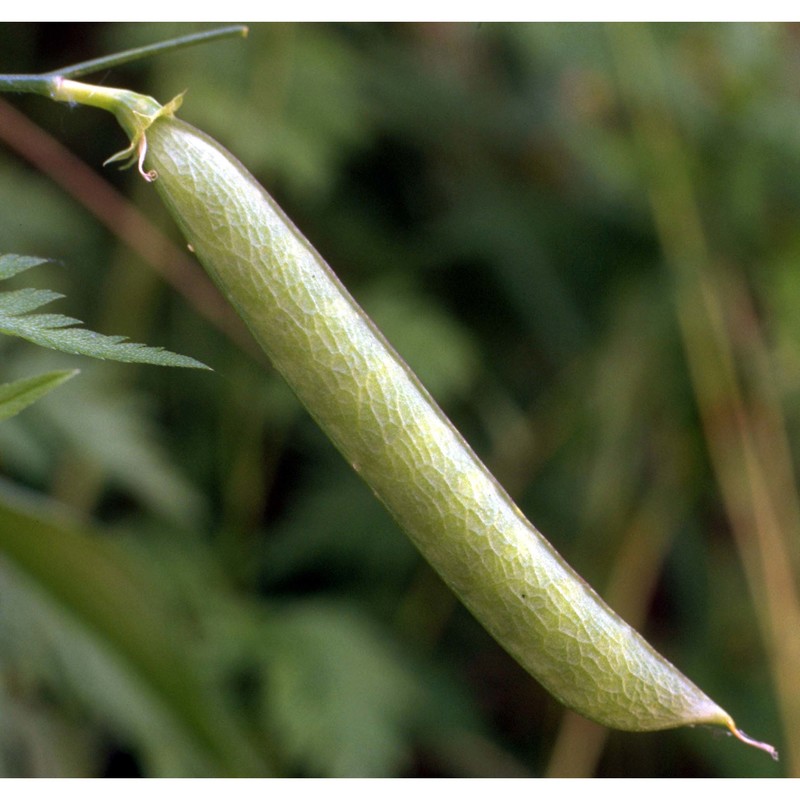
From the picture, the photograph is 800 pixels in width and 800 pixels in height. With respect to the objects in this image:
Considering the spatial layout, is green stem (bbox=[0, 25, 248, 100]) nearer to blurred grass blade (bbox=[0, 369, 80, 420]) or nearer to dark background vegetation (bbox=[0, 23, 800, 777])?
blurred grass blade (bbox=[0, 369, 80, 420])

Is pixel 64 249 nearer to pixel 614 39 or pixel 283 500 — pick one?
pixel 283 500

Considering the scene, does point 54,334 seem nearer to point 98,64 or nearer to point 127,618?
point 98,64

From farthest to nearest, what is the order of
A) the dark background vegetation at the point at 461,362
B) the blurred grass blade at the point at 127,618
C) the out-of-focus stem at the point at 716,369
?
the out-of-focus stem at the point at 716,369 < the dark background vegetation at the point at 461,362 < the blurred grass blade at the point at 127,618

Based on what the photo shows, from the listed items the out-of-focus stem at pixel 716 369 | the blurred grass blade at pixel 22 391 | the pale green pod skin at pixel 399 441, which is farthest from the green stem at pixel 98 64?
the out-of-focus stem at pixel 716 369

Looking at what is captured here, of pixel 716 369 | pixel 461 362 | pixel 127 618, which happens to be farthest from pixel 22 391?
pixel 716 369

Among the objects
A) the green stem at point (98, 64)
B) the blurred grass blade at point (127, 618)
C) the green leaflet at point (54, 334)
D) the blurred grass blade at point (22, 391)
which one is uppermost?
the green stem at point (98, 64)

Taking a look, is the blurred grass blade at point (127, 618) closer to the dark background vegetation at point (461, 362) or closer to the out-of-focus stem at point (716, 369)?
the dark background vegetation at point (461, 362)

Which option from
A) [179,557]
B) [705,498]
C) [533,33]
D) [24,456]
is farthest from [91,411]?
[705,498]
